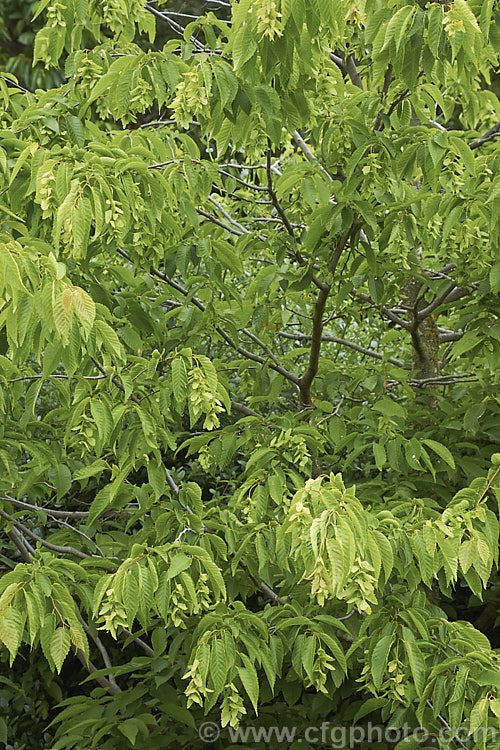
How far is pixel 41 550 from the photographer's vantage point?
2.49 meters

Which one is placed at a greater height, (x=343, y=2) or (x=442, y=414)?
(x=343, y=2)

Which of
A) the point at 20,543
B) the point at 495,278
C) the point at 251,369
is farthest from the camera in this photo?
the point at 251,369

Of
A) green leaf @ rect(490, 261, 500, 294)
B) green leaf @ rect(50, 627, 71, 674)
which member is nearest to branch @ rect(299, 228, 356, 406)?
green leaf @ rect(490, 261, 500, 294)

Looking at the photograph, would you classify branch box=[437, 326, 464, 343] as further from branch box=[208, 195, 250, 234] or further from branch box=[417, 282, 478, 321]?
branch box=[208, 195, 250, 234]

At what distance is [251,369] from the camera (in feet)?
9.80

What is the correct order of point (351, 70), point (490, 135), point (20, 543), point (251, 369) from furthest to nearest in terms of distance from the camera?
point (351, 70) < point (251, 369) < point (490, 135) < point (20, 543)

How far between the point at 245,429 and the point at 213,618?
2.72 ft

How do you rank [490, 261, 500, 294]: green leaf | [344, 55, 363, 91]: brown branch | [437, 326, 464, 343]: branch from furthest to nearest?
[344, 55, 363, 91]: brown branch → [437, 326, 464, 343]: branch → [490, 261, 500, 294]: green leaf

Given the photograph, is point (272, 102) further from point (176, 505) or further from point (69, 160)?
point (176, 505)

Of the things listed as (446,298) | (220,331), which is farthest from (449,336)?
(220,331)

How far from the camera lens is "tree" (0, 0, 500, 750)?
72.7 inches

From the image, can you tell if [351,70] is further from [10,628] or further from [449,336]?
[10,628]

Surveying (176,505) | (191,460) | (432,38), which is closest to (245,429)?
(176,505)

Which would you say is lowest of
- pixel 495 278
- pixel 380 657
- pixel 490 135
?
pixel 380 657
